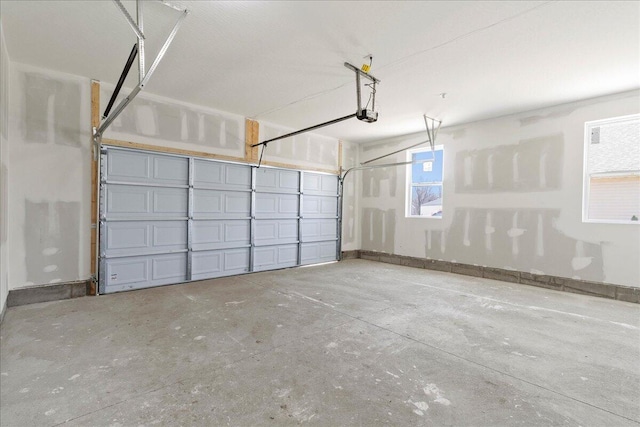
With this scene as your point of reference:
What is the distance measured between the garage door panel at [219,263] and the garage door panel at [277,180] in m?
1.31

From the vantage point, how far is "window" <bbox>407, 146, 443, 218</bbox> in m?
6.66

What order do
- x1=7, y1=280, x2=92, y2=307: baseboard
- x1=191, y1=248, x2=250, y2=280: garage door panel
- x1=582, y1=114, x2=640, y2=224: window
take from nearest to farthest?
1. x1=7, y1=280, x2=92, y2=307: baseboard
2. x1=582, y1=114, x2=640, y2=224: window
3. x1=191, y1=248, x2=250, y2=280: garage door panel

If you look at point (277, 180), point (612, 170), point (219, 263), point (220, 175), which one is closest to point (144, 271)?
point (219, 263)

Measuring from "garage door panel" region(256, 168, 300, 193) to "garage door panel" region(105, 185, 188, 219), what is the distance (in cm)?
146

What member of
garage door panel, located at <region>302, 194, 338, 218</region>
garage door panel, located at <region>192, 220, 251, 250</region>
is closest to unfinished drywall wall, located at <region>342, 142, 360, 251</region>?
garage door panel, located at <region>302, 194, 338, 218</region>

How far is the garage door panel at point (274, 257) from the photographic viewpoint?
20.1ft

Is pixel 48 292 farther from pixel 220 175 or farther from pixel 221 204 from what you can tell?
pixel 220 175

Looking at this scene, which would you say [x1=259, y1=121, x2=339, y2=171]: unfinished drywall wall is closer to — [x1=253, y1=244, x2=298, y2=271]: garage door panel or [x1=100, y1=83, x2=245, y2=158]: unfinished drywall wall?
[x1=100, y1=83, x2=245, y2=158]: unfinished drywall wall

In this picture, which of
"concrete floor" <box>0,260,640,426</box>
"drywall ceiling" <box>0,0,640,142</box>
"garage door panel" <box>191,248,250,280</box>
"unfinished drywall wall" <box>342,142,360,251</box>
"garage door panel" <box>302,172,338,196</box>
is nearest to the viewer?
"concrete floor" <box>0,260,640,426</box>

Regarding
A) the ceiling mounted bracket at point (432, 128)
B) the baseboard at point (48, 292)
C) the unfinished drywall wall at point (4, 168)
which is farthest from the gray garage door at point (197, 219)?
the ceiling mounted bracket at point (432, 128)

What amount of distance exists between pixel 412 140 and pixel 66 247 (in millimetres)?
6480

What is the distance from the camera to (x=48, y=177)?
4035 mm

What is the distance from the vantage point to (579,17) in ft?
9.05

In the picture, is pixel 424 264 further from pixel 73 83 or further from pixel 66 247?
pixel 73 83
